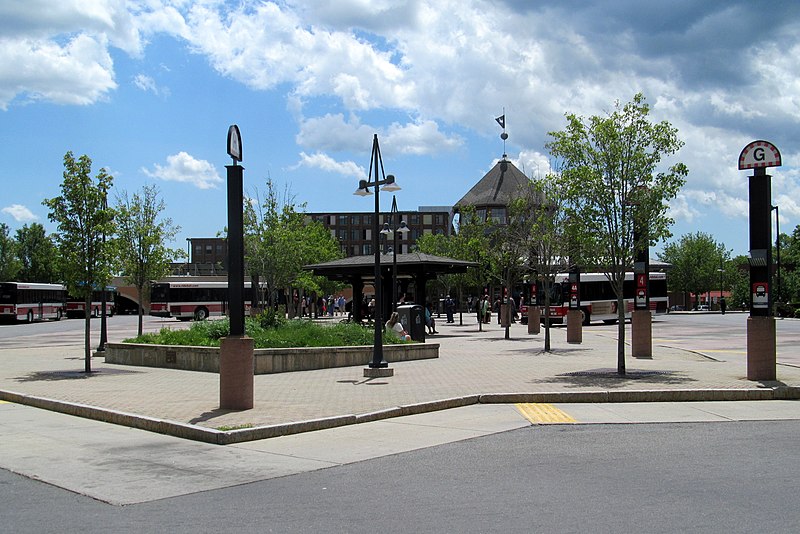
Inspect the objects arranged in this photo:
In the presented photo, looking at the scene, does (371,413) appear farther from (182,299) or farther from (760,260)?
(182,299)

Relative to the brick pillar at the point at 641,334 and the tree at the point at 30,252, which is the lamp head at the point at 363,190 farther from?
the tree at the point at 30,252

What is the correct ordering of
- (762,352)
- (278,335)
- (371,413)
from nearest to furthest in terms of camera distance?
(371,413), (762,352), (278,335)

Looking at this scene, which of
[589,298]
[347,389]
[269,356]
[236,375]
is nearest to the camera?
[236,375]

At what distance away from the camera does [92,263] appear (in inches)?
714

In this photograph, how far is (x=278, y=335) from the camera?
62.0 feet

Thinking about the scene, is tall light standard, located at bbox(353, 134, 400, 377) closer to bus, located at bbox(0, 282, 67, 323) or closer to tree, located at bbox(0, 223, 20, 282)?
bus, located at bbox(0, 282, 67, 323)

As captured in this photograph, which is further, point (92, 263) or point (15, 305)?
point (15, 305)

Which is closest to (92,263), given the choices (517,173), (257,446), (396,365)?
(396,365)

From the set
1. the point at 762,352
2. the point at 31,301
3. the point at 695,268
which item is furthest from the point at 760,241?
the point at 695,268

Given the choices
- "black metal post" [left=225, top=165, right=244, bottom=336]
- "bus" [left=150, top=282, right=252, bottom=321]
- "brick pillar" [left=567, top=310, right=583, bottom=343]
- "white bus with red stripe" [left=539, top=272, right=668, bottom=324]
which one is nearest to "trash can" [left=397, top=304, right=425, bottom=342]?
"brick pillar" [left=567, top=310, right=583, bottom=343]

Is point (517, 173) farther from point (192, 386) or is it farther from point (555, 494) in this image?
point (555, 494)

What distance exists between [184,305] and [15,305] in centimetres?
1181

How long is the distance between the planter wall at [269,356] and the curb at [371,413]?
15.1ft

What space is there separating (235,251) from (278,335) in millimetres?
7290
